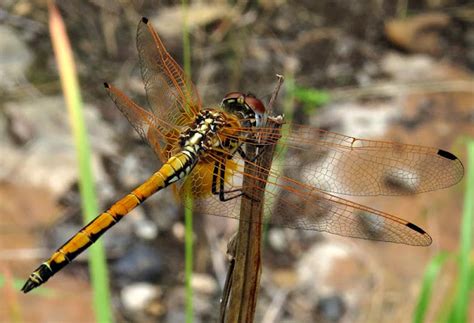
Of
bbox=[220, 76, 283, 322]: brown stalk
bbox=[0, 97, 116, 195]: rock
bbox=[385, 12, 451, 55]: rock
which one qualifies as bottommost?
bbox=[220, 76, 283, 322]: brown stalk

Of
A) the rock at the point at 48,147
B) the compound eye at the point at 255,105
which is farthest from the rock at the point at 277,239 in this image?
the compound eye at the point at 255,105

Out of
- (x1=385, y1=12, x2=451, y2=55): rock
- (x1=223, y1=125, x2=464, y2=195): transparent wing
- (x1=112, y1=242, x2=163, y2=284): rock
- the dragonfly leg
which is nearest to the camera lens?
the dragonfly leg

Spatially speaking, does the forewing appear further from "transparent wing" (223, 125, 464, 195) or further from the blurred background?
the blurred background

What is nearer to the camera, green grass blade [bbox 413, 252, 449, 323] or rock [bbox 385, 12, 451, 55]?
green grass blade [bbox 413, 252, 449, 323]

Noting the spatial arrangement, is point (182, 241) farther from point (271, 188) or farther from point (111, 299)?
point (271, 188)

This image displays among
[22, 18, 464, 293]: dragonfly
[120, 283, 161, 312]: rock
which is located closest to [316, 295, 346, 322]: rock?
[120, 283, 161, 312]: rock

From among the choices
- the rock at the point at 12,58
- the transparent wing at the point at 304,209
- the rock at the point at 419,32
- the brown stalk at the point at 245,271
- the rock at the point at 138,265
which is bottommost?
the brown stalk at the point at 245,271

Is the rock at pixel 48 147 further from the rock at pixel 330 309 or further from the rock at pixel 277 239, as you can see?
the rock at pixel 330 309
